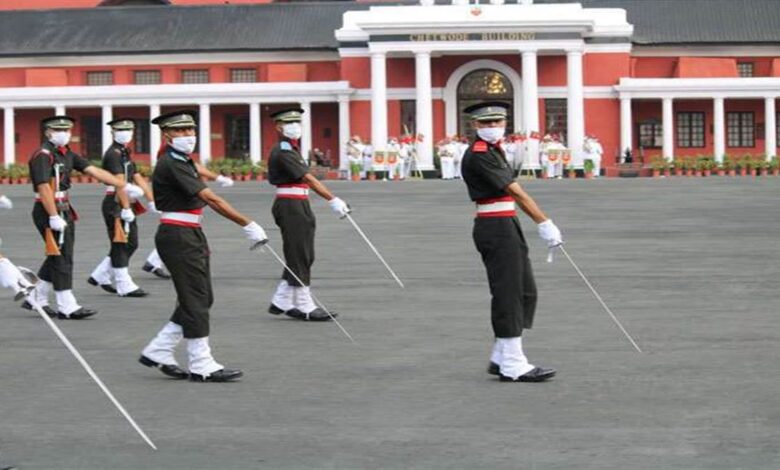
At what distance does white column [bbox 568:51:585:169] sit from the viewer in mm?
73500

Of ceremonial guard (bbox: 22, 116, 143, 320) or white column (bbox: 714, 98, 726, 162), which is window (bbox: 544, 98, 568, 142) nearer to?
white column (bbox: 714, 98, 726, 162)

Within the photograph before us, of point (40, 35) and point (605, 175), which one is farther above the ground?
point (40, 35)

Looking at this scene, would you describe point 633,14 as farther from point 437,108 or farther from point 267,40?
point 267,40

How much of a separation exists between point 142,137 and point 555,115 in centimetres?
1925

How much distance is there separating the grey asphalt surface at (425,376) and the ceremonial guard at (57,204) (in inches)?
14.1

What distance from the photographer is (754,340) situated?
1552 centimetres

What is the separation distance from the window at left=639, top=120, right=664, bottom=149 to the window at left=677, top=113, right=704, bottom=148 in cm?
99

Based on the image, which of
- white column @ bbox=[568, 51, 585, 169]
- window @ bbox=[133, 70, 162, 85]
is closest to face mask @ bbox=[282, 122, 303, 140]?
white column @ bbox=[568, 51, 585, 169]

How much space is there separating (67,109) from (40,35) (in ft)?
14.8

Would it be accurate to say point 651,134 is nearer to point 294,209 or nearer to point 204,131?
point 204,131

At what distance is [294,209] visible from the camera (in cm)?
1778

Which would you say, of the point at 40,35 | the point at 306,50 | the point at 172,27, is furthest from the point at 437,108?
the point at 40,35

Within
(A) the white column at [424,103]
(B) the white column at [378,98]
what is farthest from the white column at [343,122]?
(A) the white column at [424,103]

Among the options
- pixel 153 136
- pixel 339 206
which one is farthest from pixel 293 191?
pixel 153 136
